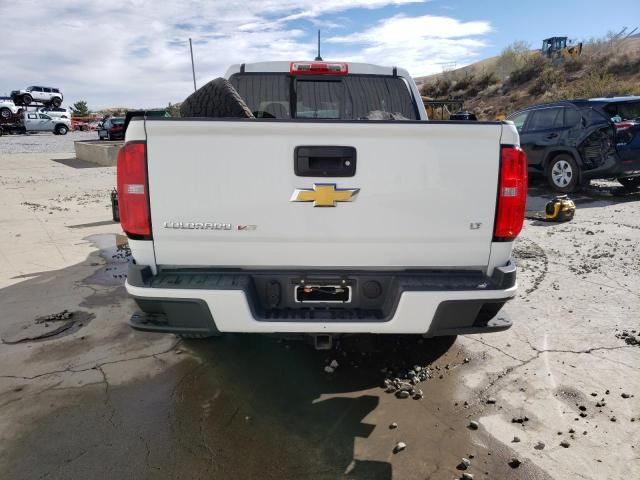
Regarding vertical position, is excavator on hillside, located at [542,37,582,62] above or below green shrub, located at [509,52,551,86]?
above

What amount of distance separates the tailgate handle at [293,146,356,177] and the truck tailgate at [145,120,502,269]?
3cm

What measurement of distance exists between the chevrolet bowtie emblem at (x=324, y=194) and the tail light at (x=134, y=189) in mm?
786

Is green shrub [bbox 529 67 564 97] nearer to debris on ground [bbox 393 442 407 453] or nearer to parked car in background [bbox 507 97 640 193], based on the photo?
parked car in background [bbox 507 97 640 193]

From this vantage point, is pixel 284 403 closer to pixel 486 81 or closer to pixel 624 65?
pixel 624 65

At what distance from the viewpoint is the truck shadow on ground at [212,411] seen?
244cm

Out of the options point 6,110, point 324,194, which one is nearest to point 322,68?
point 324,194

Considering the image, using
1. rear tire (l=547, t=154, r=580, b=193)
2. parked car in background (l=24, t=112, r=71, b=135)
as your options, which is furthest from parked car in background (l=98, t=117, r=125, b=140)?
rear tire (l=547, t=154, r=580, b=193)

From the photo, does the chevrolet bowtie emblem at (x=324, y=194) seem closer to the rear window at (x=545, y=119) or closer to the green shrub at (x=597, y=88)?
the rear window at (x=545, y=119)

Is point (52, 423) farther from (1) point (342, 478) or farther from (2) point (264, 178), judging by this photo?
(2) point (264, 178)

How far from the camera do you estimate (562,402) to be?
2.95 metres

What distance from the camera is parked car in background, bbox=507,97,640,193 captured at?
8.58 metres

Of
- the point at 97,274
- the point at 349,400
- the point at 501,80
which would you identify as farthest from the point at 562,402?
the point at 501,80

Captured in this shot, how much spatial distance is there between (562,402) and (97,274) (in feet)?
15.6

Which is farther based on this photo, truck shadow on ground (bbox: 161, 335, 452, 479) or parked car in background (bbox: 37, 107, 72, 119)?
parked car in background (bbox: 37, 107, 72, 119)
